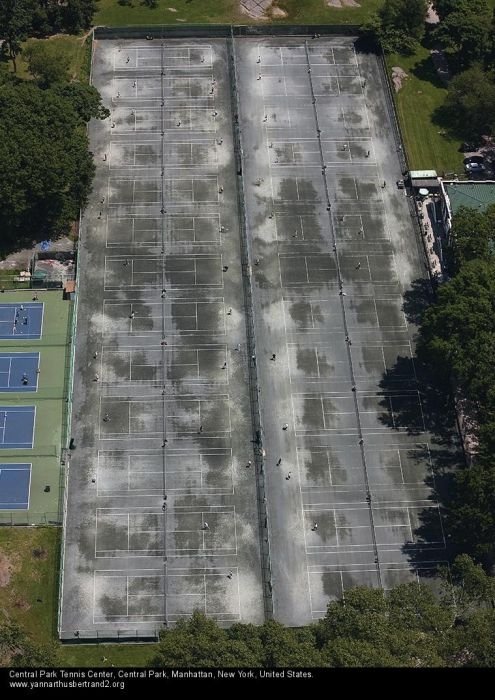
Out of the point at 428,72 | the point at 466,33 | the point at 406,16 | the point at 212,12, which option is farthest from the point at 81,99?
the point at 466,33

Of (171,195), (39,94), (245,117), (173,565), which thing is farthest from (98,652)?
(245,117)

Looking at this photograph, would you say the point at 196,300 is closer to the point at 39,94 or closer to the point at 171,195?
the point at 171,195

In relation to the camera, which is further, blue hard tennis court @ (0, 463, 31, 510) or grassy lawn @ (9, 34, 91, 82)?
grassy lawn @ (9, 34, 91, 82)

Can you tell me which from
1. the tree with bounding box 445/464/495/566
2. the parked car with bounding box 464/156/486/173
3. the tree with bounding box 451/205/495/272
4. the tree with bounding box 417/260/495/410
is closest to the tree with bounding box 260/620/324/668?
the tree with bounding box 445/464/495/566

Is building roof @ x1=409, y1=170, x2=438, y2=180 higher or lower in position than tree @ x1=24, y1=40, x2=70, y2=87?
lower

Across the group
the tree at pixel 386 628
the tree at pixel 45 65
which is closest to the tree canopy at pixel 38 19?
the tree at pixel 45 65

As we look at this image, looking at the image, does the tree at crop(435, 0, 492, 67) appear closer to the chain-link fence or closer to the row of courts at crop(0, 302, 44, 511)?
the chain-link fence

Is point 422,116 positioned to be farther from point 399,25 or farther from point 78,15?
point 78,15
